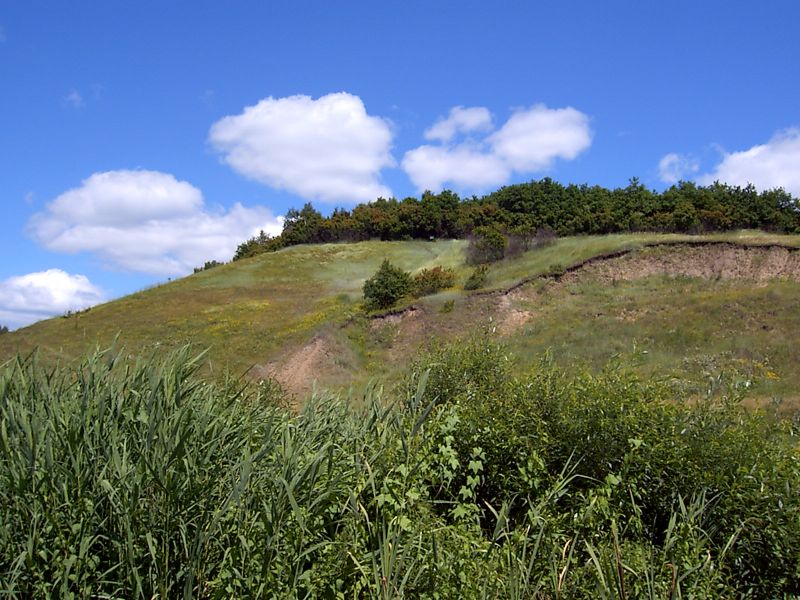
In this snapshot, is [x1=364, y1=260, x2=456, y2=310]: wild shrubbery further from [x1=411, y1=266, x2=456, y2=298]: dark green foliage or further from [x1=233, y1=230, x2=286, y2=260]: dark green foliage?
[x1=233, y1=230, x2=286, y2=260]: dark green foliage

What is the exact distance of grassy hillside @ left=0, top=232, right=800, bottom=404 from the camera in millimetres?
24609

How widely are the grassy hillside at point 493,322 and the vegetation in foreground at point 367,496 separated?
6.21 feet

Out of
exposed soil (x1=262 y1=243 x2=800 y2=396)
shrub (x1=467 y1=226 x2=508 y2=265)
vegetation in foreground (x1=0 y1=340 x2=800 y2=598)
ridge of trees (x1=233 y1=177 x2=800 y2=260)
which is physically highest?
ridge of trees (x1=233 y1=177 x2=800 y2=260)

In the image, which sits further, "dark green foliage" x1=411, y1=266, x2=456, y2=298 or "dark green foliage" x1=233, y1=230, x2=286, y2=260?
"dark green foliage" x1=233, y1=230, x2=286, y2=260

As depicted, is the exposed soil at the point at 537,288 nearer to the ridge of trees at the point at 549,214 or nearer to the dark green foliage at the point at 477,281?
the dark green foliage at the point at 477,281

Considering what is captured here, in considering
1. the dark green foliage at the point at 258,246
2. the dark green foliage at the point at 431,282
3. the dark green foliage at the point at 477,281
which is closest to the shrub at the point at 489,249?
the dark green foliage at the point at 431,282

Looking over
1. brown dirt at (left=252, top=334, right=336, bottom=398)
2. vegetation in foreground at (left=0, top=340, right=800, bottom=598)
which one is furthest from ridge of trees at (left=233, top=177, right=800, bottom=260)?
vegetation in foreground at (left=0, top=340, right=800, bottom=598)

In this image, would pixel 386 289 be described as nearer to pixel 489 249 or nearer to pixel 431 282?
pixel 431 282

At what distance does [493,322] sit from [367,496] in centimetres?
2992

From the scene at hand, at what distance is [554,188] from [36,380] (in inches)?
3300

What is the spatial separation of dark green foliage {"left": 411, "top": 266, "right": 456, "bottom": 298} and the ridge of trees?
51.4 feet

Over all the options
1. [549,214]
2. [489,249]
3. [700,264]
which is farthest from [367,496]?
[549,214]

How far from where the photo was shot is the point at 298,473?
4.48m

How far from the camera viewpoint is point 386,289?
44.8 meters
